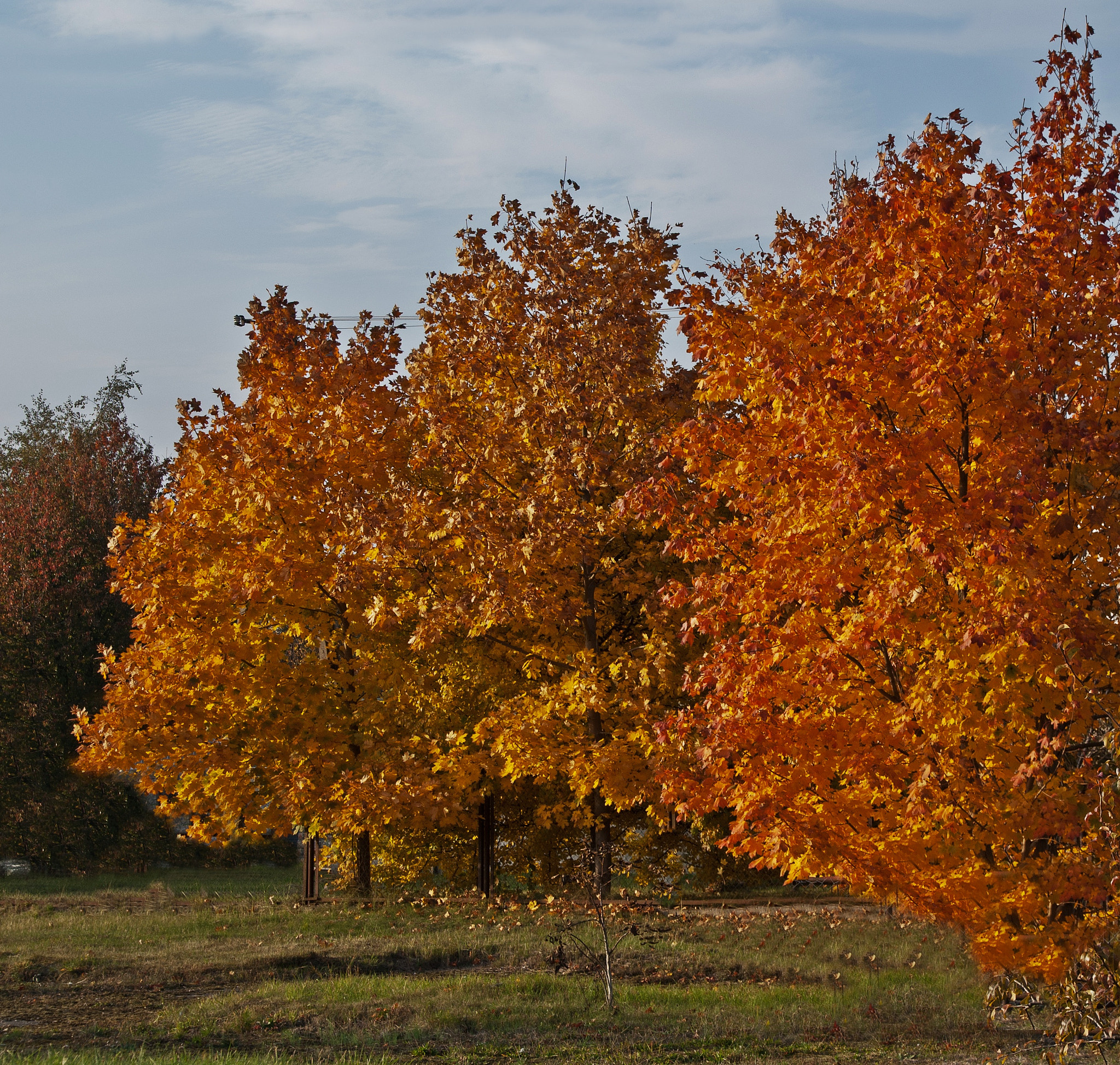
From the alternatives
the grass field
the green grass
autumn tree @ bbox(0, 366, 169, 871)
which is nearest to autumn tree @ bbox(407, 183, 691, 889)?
the grass field

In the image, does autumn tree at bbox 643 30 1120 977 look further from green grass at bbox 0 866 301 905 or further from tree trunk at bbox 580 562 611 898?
green grass at bbox 0 866 301 905

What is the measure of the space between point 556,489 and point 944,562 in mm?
7171

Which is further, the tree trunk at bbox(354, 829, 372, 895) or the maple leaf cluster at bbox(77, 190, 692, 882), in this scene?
the tree trunk at bbox(354, 829, 372, 895)

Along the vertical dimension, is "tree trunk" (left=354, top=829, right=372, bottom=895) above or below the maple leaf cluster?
below

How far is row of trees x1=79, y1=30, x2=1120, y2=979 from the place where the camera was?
26.6 feet

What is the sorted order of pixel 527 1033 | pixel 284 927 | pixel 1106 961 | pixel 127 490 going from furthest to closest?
pixel 127 490, pixel 284 927, pixel 527 1033, pixel 1106 961

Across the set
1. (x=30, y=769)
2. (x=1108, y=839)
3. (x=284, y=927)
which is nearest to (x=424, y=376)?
(x=284, y=927)

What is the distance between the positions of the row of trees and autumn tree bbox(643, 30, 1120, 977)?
0.12 feet

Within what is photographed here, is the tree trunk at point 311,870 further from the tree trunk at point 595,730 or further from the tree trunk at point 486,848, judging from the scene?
the tree trunk at point 595,730

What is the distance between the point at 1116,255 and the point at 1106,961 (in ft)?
17.0

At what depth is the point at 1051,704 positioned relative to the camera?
8109mm

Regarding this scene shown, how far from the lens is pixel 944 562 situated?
751cm

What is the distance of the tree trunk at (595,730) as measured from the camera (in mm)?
15180

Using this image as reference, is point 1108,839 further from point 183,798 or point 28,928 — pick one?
point 28,928
